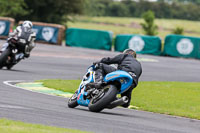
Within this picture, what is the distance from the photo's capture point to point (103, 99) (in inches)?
406

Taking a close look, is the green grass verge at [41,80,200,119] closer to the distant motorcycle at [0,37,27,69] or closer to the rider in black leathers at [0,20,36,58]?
the distant motorcycle at [0,37,27,69]

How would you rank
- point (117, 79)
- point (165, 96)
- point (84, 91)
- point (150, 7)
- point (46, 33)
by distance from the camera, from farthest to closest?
point (150, 7) < point (46, 33) < point (165, 96) < point (84, 91) < point (117, 79)

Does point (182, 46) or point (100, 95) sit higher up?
point (100, 95)

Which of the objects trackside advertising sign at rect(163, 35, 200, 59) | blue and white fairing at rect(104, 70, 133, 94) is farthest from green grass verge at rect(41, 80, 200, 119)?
trackside advertising sign at rect(163, 35, 200, 59)

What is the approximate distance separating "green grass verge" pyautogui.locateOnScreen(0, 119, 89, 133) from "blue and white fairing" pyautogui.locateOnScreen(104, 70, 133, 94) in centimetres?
261

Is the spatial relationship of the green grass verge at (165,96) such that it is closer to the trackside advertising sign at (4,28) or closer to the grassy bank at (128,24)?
the trackside advertising sign at (4,28)

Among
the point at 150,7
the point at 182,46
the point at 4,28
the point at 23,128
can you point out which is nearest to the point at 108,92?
the point at 23,128

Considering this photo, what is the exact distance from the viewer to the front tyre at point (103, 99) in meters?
10.3

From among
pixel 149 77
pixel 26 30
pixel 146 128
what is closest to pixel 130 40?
pixel 149 77

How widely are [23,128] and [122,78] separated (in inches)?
127

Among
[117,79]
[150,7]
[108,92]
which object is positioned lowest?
[150,7]

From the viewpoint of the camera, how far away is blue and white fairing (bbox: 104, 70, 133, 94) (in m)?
10.4

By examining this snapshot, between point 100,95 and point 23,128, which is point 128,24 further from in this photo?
point 23,128

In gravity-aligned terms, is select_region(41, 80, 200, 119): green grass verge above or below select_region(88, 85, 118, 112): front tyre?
below
